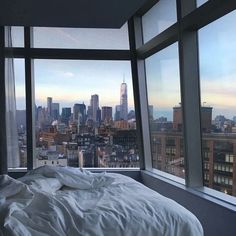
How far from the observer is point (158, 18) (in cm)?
461

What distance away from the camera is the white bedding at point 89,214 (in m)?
1.95

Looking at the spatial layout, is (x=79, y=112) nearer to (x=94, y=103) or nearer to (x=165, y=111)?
(x=94, y=103)

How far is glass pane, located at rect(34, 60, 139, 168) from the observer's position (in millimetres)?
5203

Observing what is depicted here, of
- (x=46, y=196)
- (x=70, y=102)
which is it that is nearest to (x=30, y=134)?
(x=70, y=102)

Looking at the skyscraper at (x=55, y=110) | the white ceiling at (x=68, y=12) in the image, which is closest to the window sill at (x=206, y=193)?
the skyscraper at (x=55, y=110)

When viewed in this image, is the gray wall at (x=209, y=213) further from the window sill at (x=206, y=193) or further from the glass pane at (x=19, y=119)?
the glass pane at (x=19, y=119)

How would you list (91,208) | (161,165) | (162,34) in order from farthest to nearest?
(161,165)
(162,34)
(91,208)

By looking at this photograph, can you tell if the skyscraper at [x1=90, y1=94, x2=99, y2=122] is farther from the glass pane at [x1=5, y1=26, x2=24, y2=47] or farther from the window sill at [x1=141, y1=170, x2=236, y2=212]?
the window sill at [x1=141, y1=170, x2=236, y2=212]

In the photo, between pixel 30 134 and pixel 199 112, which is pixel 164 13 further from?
pixel 30 134

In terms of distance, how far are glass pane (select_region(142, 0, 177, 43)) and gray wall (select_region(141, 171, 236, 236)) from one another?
201 cm

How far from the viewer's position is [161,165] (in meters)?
4.91

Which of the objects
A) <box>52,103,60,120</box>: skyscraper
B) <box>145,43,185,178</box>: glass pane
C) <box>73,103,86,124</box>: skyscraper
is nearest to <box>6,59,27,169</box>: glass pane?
<box>52,103,60,120</box>: skyscraper

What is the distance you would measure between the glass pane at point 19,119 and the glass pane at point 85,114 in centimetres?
20

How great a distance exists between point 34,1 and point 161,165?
2.76m
